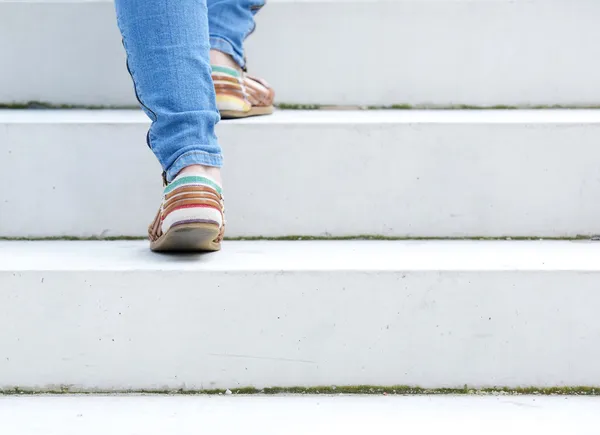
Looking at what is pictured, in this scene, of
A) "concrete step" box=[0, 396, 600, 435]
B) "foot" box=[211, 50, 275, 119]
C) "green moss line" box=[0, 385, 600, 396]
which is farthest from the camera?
"foot" box=[211, 50, 275, 119]

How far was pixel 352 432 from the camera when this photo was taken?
941 millimetres

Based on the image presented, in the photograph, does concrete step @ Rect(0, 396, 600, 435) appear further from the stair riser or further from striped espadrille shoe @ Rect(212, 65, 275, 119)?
striped espadrille shoe @ Rect(212, 65, 275, 119)

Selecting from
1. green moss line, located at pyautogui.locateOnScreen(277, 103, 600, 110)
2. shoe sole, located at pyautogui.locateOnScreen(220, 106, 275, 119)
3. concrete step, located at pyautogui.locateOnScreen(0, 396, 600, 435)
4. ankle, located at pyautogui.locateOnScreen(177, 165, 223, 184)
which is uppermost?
ankle, located at pyautogui.locateOnScreen(177, 165, 223, 184)

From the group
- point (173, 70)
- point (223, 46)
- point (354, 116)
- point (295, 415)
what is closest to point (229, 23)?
point (223, 46)

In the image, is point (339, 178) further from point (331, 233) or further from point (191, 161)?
point (191, 161)

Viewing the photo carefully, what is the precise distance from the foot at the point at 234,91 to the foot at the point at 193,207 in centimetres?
34

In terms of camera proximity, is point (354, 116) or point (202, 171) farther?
point (354, 116)

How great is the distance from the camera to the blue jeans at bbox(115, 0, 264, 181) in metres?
1.03

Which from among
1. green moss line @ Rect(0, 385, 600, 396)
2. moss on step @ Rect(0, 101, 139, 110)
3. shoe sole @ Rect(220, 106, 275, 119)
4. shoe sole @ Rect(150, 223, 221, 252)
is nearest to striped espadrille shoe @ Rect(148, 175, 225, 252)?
shoe sole @ Rect(150, 223, 221, 252)

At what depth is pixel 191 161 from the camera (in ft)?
3.54

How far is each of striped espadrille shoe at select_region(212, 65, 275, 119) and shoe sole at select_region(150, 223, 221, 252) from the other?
332 millimetres

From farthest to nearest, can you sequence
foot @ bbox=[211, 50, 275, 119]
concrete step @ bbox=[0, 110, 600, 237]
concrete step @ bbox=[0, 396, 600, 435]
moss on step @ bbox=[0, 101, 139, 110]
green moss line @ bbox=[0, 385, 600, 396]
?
moss on step @ bbox=[0, 101, 139, 110] < foot @ bbox=[211, 50, 275, 119] < concrete step @ bbox=[0, 110, 600, 237] < green moss line @ bbox=[0, 385, 600, 396] < concrete step @ bbox=[0, 396, 600, 435]

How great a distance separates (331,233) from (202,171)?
306 mm

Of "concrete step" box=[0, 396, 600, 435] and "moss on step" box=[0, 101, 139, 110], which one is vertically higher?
"moss on step" box=[0, 101, 139, 110]
